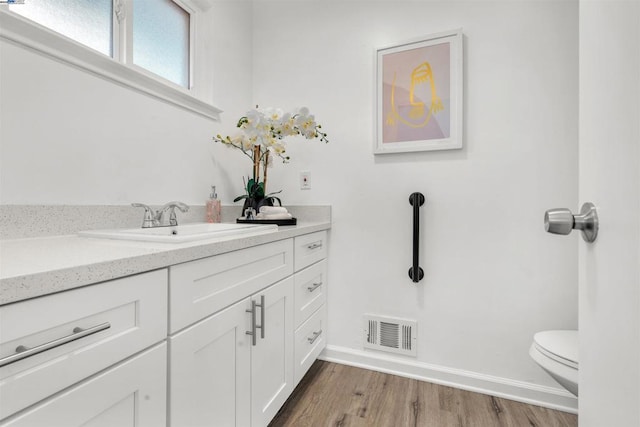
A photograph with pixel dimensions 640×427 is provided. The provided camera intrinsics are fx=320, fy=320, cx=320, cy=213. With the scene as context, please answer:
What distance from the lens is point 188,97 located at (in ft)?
5.27

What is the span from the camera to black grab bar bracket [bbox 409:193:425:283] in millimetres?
1724

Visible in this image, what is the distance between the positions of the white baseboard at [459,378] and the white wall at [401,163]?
0.14 ft

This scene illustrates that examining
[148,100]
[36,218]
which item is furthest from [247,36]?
[36,218]

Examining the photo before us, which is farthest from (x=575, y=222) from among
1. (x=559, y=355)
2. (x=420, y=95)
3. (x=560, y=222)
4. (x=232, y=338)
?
(x=420, y=95)

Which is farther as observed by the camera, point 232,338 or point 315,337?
point 315,337

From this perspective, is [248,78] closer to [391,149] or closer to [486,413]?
[391,149]

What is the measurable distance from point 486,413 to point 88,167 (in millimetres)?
1992

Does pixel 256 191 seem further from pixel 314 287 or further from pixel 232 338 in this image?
pixel 232 338

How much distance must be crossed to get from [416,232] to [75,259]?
1.48 meters

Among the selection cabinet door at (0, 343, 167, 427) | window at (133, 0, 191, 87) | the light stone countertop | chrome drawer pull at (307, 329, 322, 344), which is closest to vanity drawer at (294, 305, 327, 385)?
chrome drawer pull at (307, 329, 322, 344)

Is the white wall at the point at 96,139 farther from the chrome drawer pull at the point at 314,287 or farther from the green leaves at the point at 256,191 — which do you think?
the chrome drawer pull at the point at 314,287

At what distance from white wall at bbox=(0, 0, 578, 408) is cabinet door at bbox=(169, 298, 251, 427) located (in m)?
0.71

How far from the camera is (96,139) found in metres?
1.20

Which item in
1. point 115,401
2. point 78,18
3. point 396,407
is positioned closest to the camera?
point 115,401
